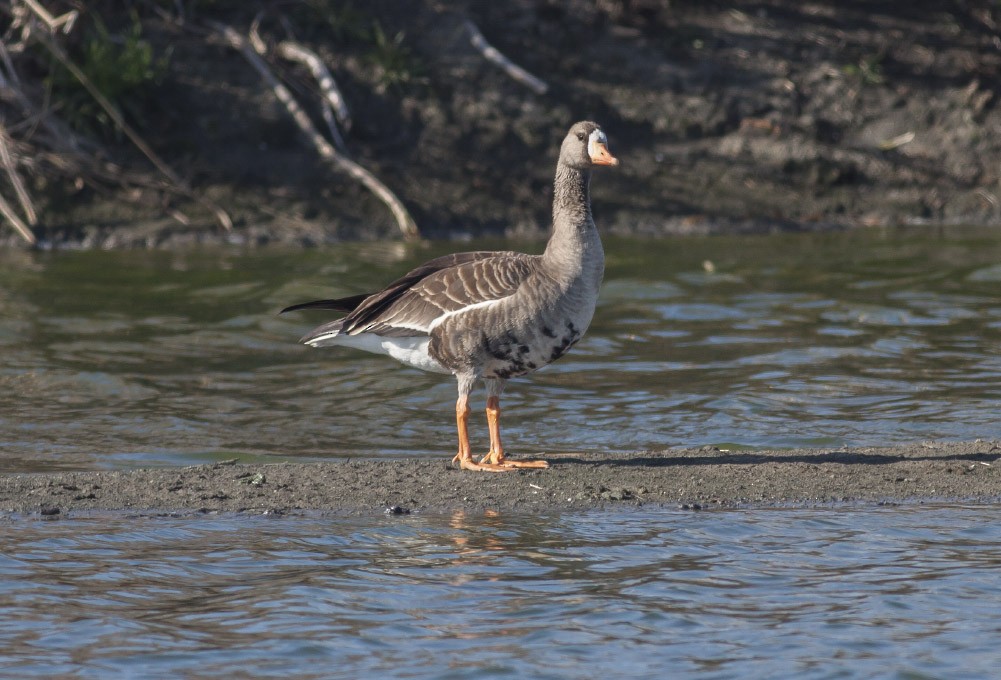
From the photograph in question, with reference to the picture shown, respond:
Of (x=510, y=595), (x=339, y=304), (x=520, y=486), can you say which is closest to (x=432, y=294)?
(x=339, y=304)

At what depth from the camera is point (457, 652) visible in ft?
18.2

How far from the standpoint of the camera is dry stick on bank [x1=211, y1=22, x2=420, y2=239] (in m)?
15.1

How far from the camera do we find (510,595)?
6094 millimetres

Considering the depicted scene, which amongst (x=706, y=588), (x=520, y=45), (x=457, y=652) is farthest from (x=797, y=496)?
(x=520, y=45)

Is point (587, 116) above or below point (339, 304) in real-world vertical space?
above

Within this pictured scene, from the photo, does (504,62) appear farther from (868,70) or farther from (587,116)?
(868,70)

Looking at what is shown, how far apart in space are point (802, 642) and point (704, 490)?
189 centimetres

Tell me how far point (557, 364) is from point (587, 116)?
612 centimetres

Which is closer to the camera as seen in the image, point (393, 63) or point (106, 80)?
point (106, 80)

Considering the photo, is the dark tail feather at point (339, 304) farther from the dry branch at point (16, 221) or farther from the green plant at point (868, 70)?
the green plant at point (868, 70)

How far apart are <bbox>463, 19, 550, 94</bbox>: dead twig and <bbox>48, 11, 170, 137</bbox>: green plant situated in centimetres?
368

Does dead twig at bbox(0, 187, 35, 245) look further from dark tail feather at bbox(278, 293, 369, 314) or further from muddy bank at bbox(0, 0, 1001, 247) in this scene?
dark tail feather at bbox(278, 293, 369, 314)

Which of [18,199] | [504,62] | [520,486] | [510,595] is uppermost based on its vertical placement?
[504,62]

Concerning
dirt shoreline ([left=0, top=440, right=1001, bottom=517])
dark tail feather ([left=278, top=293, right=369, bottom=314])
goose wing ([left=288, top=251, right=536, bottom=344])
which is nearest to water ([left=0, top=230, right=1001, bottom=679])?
dirt shoreline ([left=0, top=440, right=1001, bottom=517])
